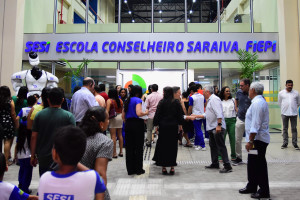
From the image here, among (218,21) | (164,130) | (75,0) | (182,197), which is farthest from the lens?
(75,0)

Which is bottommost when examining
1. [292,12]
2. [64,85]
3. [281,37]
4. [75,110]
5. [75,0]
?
[75,110]

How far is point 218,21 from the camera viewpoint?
11773 millimetres

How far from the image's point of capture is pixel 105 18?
12.0m

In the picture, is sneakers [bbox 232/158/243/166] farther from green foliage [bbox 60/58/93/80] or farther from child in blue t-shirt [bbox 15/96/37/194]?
green foliage [bbox 60/58/93/80]

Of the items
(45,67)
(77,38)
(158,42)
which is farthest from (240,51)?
(45,67)

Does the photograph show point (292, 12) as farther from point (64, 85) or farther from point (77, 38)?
point (64, 85)

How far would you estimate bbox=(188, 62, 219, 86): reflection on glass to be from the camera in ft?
38.6

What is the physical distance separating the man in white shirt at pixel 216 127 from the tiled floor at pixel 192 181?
25cm

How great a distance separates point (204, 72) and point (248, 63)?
2.01 meters

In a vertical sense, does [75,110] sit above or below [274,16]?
below

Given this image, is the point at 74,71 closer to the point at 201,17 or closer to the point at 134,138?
the point at 201,17

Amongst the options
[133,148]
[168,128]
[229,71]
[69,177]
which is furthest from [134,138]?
[229,71]

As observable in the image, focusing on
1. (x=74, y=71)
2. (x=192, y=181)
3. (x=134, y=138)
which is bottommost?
(x=192, y=181)

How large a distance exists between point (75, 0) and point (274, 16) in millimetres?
9654
